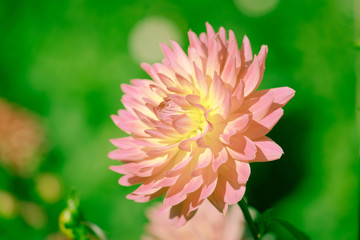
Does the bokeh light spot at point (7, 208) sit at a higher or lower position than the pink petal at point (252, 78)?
lower

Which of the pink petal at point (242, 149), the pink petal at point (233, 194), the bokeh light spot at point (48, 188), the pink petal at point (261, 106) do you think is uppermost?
the pink petal at point (261, 106)

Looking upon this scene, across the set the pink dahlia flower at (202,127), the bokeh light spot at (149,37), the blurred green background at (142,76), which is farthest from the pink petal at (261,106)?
the bokeh light spot at (149,37)

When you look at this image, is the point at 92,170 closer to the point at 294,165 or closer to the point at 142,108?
the point at 294,165

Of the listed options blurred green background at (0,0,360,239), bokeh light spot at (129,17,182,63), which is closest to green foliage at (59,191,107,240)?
blurred green background at (0,0,360,239)

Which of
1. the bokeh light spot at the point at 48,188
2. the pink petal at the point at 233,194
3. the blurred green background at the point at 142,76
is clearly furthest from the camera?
the bokeh light spot at the point at 48,188

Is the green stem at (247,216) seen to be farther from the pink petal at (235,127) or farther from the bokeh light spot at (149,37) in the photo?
the bokeh light spot at (149,37)

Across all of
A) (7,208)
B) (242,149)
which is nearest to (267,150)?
(242,149)

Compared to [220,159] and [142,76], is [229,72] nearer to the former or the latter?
[220,159]
